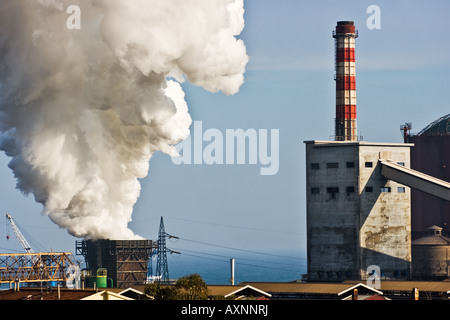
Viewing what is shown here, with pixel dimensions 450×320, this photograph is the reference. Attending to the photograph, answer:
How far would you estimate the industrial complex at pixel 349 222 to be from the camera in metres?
138

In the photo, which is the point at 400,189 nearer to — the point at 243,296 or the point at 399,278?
the point at 399,278

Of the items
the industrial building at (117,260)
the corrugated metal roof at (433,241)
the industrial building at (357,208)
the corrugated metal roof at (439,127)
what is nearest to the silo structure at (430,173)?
the corrugated metal roof at (439,127)

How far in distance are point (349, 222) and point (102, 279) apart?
3182 cm

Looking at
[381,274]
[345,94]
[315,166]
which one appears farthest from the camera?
[345,94]

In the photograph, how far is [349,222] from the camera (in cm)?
13962

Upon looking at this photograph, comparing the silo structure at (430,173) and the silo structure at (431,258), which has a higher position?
the silo structure at (430,173)

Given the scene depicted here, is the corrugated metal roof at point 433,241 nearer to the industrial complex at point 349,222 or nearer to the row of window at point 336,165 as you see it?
the industrial complex at point 349,222

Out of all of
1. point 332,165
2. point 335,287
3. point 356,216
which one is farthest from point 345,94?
point 335,287

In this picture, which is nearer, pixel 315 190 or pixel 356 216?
pixel 356 216

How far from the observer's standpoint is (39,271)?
494 ft

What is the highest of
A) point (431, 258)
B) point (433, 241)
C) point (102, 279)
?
point (433, 241)

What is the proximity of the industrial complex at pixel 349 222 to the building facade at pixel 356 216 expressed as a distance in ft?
0.41

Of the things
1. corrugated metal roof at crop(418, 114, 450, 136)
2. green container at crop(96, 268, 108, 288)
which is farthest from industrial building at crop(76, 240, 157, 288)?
corrugated metal roof at crop(418, 114, 450, 136)

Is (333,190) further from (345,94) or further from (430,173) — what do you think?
(430,173)
